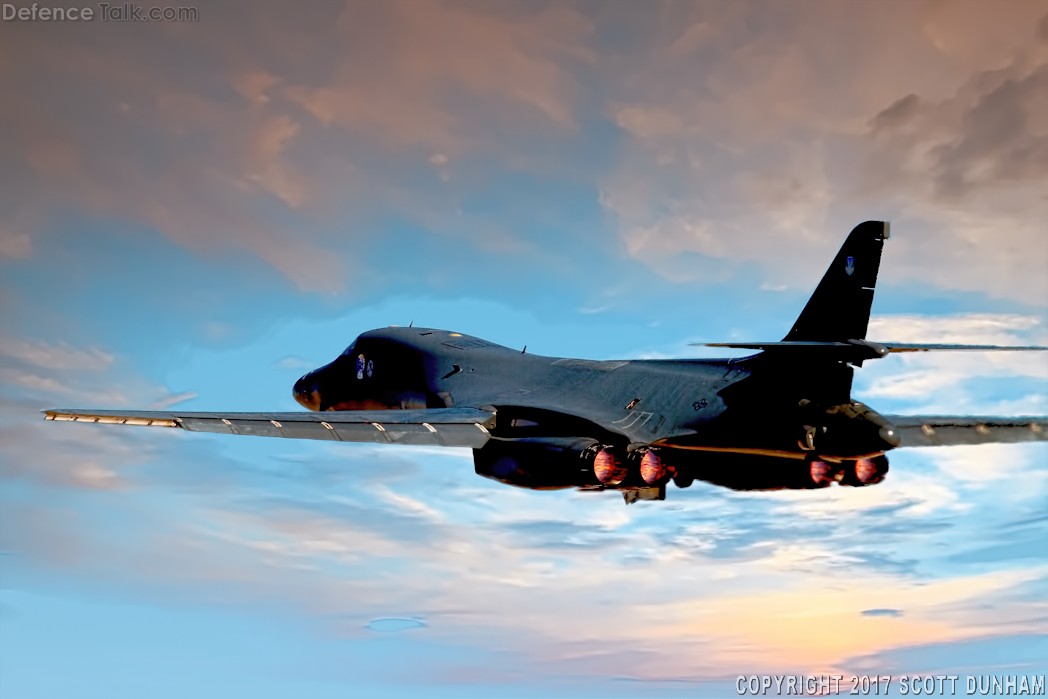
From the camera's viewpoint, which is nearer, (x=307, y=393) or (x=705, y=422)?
(x=705, y=422)

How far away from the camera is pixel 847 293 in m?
15.4

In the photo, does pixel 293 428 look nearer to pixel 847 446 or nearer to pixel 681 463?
pixel 681 463

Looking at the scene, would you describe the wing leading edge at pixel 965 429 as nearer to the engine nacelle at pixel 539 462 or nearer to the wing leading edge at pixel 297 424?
the engine nacelle at pixel 539 462

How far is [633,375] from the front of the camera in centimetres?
1781

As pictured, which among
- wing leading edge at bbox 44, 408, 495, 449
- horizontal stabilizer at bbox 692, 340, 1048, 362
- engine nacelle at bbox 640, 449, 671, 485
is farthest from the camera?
engine nacelle at bbox 640, 449, 671, 485

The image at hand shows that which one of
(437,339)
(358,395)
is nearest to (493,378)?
(437,339)

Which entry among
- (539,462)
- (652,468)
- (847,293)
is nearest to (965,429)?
(847,293)

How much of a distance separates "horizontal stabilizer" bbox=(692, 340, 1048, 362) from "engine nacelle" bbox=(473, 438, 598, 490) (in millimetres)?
3551

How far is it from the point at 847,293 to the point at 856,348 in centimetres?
212

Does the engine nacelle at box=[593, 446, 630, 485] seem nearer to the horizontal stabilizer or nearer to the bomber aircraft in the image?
the bomber aircraft

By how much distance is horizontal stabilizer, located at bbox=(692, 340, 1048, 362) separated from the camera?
1326 cm

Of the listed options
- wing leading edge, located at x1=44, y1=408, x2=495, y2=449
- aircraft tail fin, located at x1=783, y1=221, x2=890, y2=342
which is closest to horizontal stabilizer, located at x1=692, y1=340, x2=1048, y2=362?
aircraft tail fin, located at x1=783, y1=221, x2=890, y2=342

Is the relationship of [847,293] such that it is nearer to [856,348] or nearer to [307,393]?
[856,348]

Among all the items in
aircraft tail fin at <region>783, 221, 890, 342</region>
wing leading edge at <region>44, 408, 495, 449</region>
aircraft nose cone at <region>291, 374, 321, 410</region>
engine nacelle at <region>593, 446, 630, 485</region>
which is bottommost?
engine nacelle at <region>593, 446, 630, 485</region>
